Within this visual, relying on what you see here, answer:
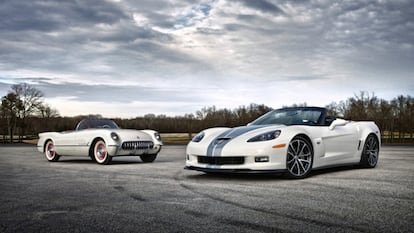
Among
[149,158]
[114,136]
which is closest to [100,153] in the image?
[114,136]

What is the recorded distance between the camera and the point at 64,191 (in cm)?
622

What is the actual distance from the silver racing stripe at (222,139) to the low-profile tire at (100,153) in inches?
183

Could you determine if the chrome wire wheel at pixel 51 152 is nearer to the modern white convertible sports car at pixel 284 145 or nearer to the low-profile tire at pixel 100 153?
the low-profile tire at pixel 100 153

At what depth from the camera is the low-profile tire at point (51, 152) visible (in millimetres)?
13188

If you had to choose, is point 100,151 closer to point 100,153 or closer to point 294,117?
point 100,153

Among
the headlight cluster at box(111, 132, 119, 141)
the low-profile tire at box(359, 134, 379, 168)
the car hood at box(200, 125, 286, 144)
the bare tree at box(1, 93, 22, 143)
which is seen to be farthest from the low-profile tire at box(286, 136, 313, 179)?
→ the bare tree at box(1, 93, 22, 143)

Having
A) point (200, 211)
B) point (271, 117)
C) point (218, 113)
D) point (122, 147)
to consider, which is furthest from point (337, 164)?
point (218, 113)

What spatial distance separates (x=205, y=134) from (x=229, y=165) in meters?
1.19

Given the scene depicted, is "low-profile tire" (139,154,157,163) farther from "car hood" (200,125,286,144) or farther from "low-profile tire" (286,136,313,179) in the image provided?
"low-profile tire" (286,136,313,179)

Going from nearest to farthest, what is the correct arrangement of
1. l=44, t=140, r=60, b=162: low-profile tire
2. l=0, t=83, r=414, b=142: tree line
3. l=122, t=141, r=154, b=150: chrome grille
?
l=122, t=141, r=154, b=150: chrome grille < l=44, t=140, r=60, b=162: low-profile tire < l=0, t=83, r=414, b=142: tree line

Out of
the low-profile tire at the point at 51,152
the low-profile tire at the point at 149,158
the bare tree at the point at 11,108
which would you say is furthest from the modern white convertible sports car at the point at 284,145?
the bare tree at the point at 11,108

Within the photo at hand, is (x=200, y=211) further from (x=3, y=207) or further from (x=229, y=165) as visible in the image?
(x=229, y=165)

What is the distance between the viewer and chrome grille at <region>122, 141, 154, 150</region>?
11.5m

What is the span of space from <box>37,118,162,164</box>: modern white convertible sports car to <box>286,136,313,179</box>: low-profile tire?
537 centimetres
